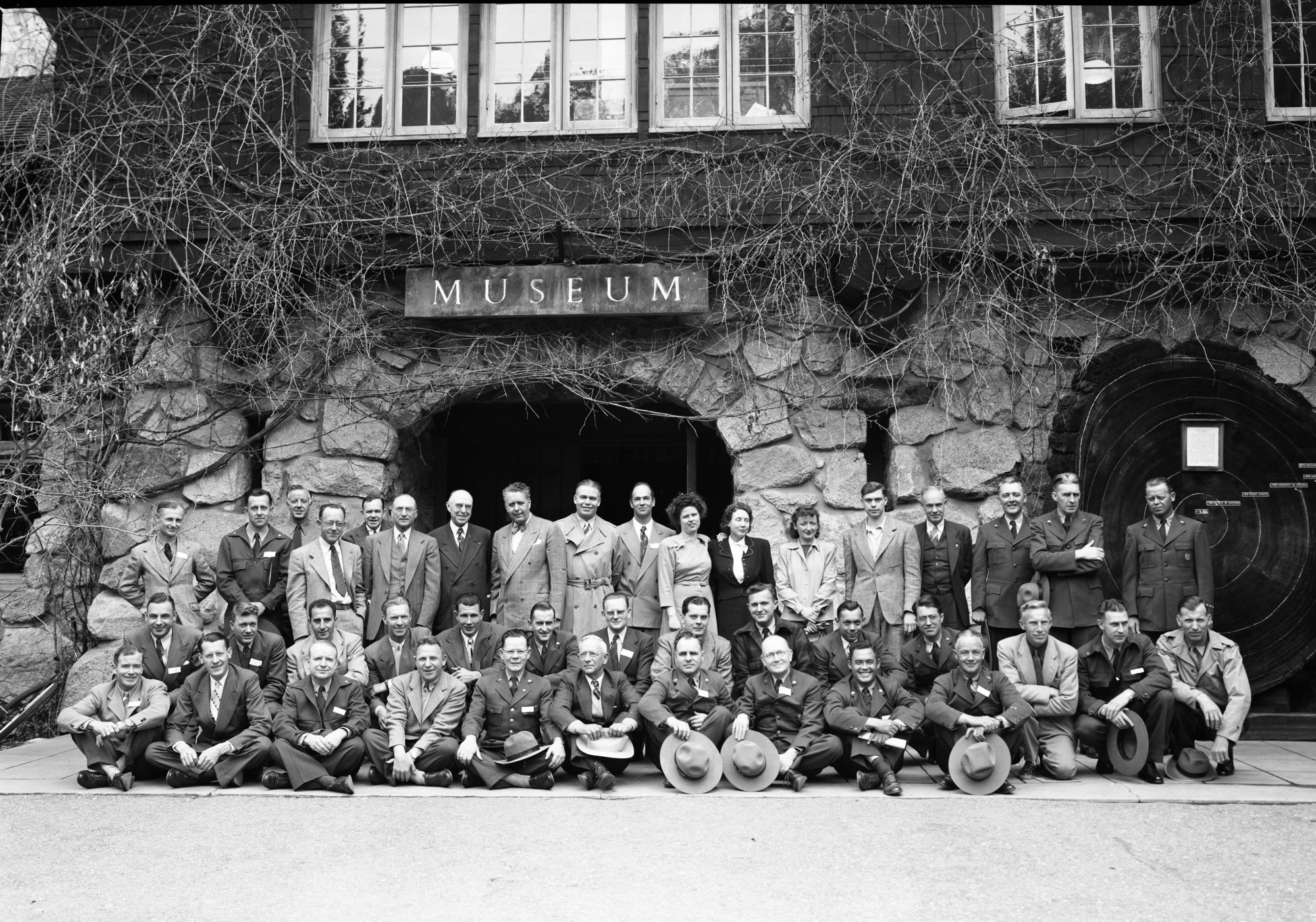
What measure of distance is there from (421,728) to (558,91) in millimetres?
4599

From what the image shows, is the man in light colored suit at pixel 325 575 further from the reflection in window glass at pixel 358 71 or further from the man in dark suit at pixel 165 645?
the reflection in window glass at pixel 358 71

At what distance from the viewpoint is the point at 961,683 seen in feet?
20.9

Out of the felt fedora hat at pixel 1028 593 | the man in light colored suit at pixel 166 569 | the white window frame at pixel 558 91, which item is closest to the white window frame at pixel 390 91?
the white window frame at pixel 558 91

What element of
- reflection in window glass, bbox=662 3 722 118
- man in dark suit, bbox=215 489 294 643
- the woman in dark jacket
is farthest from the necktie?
reflection in window glass, bbox=662 3 722 118

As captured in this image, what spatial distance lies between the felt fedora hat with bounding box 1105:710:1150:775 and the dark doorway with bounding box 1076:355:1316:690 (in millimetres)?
1831

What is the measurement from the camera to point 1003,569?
7.26 metres

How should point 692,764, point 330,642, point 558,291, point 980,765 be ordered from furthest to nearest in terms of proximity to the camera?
point 558,291, point 330,642, point 692,764, point 980,765

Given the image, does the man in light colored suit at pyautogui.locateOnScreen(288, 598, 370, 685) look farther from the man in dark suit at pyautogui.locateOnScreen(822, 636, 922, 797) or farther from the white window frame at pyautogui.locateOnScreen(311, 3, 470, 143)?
the white window frame at pyautogui.locateOnScreen(311, 3, 470, 143)

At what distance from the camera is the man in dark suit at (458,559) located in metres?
7.57

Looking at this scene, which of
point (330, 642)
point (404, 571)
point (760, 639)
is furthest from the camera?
point (404, 571)

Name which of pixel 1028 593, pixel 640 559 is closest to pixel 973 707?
pixel 1028 593

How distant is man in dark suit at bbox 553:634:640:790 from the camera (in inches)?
247

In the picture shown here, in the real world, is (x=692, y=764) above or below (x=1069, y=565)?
below

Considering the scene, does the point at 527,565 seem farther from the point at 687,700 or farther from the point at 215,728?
the point at 215,728
